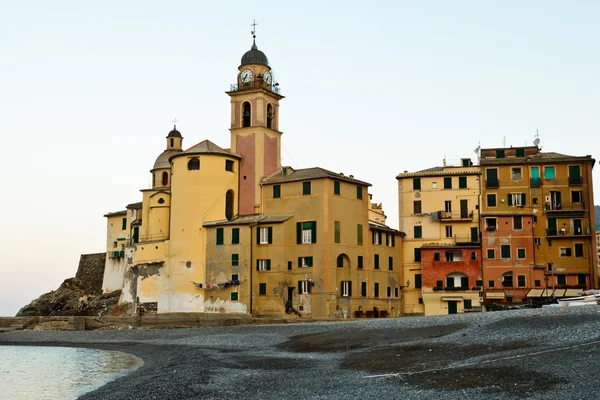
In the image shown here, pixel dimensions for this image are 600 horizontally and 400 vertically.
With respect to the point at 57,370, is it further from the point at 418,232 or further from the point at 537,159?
the point at 537,159

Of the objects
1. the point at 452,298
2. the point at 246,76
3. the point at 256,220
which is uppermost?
the point at 246,76

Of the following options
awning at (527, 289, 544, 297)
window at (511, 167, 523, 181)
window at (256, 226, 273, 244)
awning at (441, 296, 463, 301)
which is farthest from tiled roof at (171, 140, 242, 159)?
awning at (527, 289, 544, 297)

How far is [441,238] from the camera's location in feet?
230

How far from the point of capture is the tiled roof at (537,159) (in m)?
68.5

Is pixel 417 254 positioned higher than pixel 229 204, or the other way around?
pixel 229 204

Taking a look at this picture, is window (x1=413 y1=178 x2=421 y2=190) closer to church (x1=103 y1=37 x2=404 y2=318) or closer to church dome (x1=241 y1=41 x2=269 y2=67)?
church (x1=103 y1=37 x2=404 y2=318)

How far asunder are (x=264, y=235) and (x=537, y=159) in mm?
26122

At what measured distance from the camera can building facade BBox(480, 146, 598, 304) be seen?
65312mm

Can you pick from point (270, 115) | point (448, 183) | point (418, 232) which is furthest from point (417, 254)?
point (270, 115)

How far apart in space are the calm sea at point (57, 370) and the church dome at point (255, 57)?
31.9 m

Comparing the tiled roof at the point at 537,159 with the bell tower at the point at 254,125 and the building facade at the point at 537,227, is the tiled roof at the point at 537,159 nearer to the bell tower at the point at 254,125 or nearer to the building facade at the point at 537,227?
the building facade at the point at 537,227

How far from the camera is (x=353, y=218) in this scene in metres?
64.3

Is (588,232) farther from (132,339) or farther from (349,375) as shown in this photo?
(349,375)

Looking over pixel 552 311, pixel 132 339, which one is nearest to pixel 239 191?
pixel 132 339
